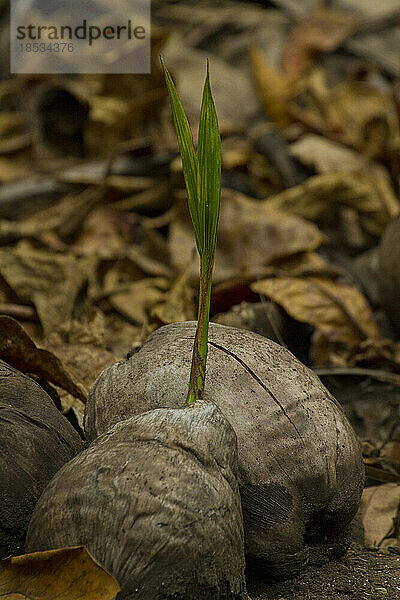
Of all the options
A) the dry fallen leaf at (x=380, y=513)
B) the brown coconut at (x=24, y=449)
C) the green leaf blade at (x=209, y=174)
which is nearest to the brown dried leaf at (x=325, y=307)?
the dry fallen leaf at (x=380, y=513)

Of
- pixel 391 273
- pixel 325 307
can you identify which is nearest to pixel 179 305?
pixel 325 307

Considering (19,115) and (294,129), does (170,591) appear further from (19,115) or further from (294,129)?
(19,115)

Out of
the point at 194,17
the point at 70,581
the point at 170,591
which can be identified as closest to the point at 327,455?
the point at 170,591

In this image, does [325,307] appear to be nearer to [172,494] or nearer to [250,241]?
[250,241]

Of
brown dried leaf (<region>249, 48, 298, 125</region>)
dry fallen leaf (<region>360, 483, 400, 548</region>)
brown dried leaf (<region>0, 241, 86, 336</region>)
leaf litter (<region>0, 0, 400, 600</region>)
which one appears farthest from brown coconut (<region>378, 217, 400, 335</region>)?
brown dried leaf (<region>249, 48, 298, 125</region>)

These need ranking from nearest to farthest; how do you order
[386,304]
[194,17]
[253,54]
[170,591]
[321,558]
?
[170,591], [321,558], [386,304], [253,54], [194,17]

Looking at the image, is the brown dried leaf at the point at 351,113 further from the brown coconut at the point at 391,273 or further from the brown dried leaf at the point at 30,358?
the brown dried leaf at the point at 30,358
